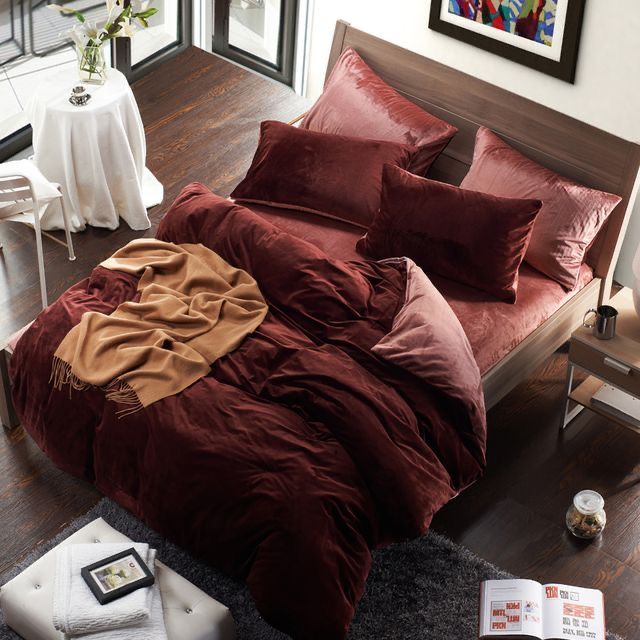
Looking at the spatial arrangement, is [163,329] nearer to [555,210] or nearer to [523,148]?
[555,210]

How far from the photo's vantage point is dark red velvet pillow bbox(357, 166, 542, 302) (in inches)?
154

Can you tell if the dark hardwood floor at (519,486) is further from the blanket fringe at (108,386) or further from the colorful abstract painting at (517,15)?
the colorful abstract painting at (517,15)

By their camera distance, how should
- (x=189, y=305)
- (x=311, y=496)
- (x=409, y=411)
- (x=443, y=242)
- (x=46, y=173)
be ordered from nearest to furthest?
(x=311, y=496), (x=409, y=411), (x=189, y=305), (x=443, y=242), (x=46, y=173)

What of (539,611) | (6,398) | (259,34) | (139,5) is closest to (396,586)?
(539,611)

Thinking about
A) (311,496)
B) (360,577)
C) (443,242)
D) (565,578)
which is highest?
(443,242)

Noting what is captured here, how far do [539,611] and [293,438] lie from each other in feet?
2.98

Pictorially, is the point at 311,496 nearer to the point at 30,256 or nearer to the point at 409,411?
the point at 409,411

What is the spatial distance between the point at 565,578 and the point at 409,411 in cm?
79

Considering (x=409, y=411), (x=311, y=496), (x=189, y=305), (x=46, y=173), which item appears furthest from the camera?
(x=46, y=173)

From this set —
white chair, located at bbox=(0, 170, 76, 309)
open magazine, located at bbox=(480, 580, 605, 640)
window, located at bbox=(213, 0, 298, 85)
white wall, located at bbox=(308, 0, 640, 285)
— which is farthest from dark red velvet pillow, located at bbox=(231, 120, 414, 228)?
window, located at bbox=(213, 0, 298, 85)

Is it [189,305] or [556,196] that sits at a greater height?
[556,196]

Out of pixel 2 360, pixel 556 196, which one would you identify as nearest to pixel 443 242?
pixel 556 196

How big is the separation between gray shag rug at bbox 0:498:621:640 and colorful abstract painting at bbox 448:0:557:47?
2.20 meters

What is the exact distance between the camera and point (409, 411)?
3.40m
